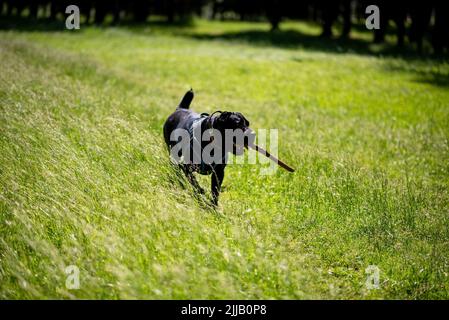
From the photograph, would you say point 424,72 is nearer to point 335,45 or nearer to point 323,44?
point 335,45

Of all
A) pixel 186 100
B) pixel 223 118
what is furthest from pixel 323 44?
pixel 223 118

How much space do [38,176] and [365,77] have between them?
1727cm

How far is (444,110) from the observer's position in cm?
1320

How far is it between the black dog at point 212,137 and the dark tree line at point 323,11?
27.5 meters

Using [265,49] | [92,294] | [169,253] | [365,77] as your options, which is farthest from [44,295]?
[265,49]

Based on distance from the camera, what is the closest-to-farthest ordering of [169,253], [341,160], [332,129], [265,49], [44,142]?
[169,253]
[44,142]
[341,160]
[332,129]
[265,49]

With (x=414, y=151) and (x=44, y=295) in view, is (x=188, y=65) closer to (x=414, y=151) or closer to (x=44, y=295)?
(x=414, y=151)

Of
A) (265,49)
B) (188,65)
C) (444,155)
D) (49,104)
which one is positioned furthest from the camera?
(265,49)

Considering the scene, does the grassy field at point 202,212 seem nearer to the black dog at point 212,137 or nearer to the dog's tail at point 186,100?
the black dog at point 212,137

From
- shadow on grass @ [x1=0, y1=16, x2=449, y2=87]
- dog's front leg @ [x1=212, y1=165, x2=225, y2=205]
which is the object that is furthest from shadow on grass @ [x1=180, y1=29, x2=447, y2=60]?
dog's front leg @ [x1=212, y1=165, x2=225, y2=205]

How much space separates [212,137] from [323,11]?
1525 inches

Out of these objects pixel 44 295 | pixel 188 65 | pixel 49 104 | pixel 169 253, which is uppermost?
pixel 188 65

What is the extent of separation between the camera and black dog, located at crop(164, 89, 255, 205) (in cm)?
465

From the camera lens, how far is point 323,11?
39250 mm
